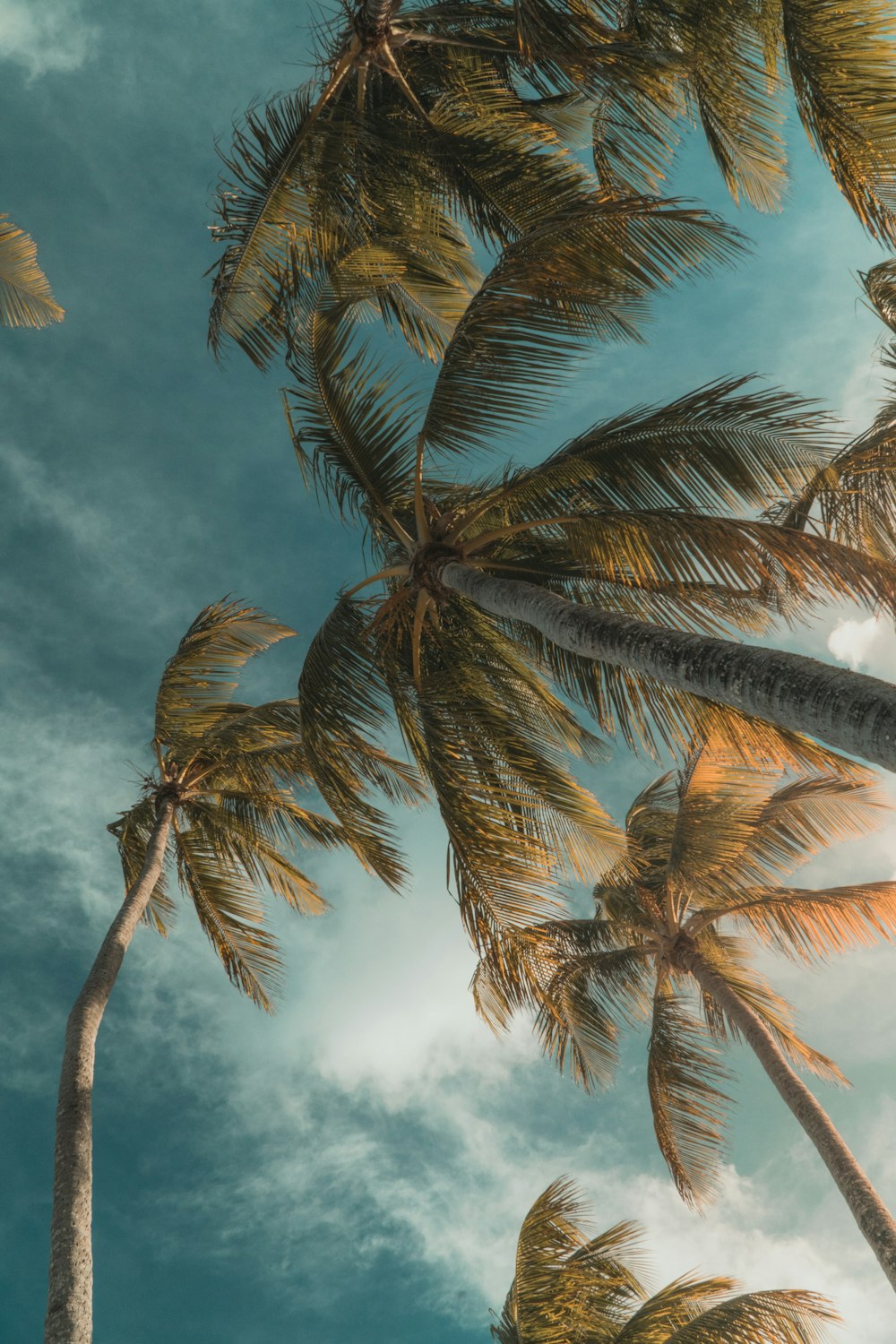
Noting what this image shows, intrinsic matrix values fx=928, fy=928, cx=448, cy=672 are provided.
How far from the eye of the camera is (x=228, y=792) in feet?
39.3

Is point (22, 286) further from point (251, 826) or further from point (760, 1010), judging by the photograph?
point (760, 1010)

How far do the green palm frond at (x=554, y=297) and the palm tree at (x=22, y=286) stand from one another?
5.33 meters

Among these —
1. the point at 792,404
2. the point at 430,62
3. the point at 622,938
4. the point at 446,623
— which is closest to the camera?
the point at 792,404

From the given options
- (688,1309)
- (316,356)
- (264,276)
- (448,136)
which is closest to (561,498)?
(316,356)

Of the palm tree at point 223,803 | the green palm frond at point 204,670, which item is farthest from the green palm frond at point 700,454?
the green palm frond at point 204,670

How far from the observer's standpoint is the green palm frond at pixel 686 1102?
35.9 feet

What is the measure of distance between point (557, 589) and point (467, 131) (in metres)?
4.80

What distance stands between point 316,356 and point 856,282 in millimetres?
4574

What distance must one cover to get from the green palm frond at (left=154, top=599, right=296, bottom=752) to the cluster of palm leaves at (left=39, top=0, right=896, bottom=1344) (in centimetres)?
5

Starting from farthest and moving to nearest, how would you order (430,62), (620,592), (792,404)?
(430,62), (620,592), (792,404)

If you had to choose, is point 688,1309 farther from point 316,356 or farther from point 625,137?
point 625,137

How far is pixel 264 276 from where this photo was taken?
8.88 meters

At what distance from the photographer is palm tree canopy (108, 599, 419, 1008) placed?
11086mm

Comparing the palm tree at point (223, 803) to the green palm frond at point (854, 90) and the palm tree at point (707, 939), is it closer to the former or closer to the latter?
the palm tree at point (707, 939)
